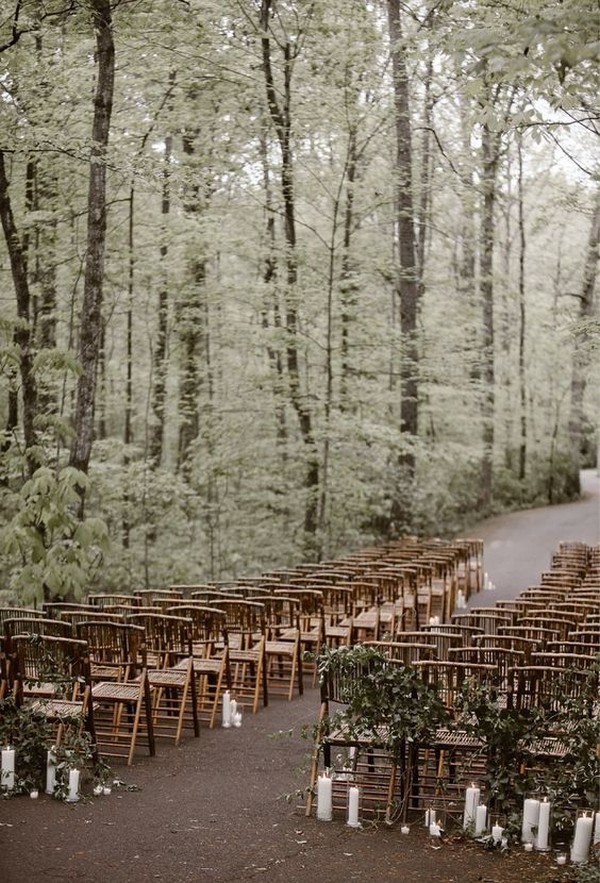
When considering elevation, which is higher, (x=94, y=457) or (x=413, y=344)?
(x=413, y=344)

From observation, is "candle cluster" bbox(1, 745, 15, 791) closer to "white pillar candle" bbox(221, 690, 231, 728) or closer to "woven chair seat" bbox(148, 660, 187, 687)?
"woven chair seat" bbox(148, 660, 187, 687)

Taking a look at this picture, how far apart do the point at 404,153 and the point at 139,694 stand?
1699 centimetres

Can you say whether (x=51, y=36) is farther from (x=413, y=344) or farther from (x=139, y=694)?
(x=139, y=694)

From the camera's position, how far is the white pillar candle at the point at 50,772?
22.6 ft

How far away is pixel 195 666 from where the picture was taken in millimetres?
9195

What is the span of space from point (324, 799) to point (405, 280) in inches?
709

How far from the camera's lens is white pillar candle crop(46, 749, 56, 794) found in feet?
22.6

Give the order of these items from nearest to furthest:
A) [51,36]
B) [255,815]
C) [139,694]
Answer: [255,815] < [139,694] < [51,36]

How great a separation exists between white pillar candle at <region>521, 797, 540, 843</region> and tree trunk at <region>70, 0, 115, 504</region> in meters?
8.78

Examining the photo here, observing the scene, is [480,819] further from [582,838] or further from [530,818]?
[582,838]

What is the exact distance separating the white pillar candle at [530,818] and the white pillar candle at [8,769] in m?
3.51

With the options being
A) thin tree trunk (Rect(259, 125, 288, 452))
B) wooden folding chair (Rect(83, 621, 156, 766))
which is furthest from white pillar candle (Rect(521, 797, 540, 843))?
thin tree trunk (Rect(259, 125, 288, 452))

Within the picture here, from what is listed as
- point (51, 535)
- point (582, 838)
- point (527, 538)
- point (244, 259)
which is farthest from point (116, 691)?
point (527, 538)

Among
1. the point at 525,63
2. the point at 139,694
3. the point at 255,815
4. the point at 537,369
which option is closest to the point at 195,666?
the point at 139,694
